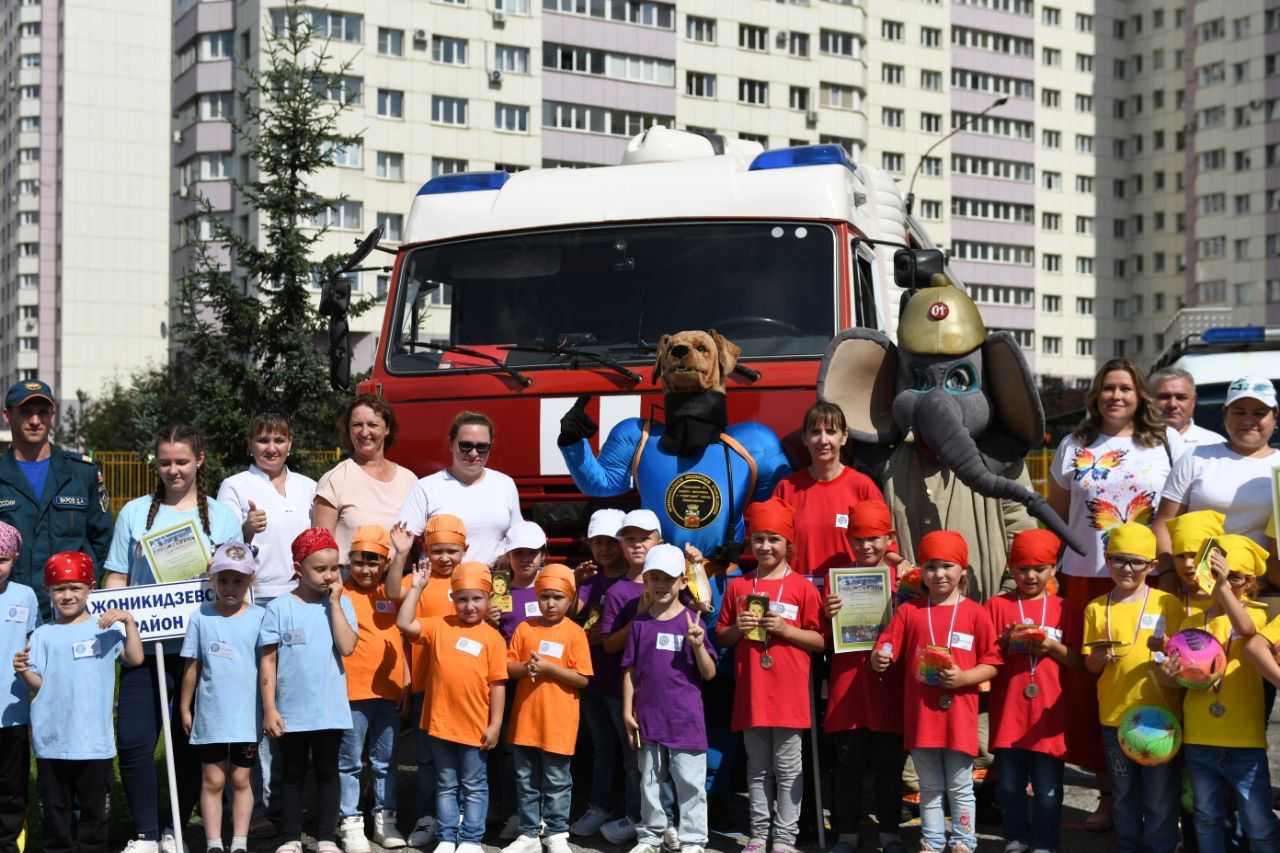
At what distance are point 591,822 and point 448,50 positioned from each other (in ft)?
182

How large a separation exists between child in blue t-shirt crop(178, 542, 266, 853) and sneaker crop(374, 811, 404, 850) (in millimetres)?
604

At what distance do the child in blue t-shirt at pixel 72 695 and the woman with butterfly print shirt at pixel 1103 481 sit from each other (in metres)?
Result: 4.01

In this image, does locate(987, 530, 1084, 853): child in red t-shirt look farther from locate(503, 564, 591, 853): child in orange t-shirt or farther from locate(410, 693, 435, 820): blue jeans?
locate(410, 693, 435, 820): blue jeans

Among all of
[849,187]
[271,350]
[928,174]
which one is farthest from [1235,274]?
[849,187]

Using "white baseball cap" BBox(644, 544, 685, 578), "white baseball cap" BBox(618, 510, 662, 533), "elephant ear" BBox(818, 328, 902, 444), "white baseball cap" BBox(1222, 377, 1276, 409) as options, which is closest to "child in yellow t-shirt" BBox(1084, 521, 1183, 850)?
"white baseball cap" BBox(1222, 377, 1276, 409)

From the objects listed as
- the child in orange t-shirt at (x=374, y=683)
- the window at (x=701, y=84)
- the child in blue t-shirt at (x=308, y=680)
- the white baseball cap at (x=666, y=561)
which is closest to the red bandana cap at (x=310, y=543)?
the child in blue t-shirt at (x=308, y=680)

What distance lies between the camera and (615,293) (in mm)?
8633

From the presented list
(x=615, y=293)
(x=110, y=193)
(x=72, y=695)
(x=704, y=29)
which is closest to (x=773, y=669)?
(x=615, y=293)

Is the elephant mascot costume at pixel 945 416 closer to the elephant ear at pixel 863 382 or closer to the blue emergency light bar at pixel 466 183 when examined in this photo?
the elephant ear at pixel 863 382

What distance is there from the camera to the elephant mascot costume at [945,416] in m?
7.47

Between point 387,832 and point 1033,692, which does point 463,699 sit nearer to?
point 387,832

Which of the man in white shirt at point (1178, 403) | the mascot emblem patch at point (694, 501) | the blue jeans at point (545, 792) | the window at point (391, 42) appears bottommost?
the blue jeans at point (545, 792)

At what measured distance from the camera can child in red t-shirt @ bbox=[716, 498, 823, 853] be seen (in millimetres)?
6902

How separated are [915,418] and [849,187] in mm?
1739
